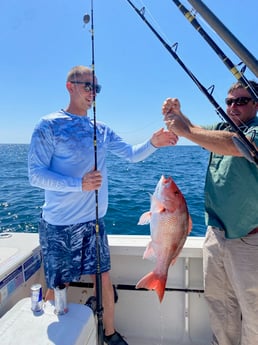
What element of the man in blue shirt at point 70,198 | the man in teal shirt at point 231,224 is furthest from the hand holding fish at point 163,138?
the man in teal shirt at point 231,224

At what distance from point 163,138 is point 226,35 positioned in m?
1.08

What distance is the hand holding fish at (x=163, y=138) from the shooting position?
2.46 metres

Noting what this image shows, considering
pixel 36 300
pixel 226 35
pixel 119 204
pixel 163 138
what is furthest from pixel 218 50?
pixel 119 204

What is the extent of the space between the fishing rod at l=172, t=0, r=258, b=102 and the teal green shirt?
13.0 inches

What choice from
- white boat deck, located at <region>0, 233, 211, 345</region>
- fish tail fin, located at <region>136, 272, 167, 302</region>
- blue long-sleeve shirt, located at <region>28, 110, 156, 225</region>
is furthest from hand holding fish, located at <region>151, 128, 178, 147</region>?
fish tail fin, located at <region>136, 272, 167, 302</region>

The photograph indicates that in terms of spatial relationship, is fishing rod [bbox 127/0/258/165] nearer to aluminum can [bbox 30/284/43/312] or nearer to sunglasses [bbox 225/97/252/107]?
sunglasses [bbox 225/97/252/107]

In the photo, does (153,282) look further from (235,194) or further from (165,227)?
(235,194)

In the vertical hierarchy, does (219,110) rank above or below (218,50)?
below

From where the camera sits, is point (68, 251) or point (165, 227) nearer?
point (165, 227)

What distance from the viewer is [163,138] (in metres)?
2.50

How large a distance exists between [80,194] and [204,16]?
1.45m

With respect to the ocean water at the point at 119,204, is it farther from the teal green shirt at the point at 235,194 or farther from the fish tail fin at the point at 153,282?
the fish tail fin at the point at 153,282

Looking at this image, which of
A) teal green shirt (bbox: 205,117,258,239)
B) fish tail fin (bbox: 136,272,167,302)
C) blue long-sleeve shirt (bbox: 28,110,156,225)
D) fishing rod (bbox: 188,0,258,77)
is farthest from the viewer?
blue long-sleeve shirt (bbox: 28,110,156,225)

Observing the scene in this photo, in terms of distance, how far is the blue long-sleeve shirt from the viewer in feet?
7.09
